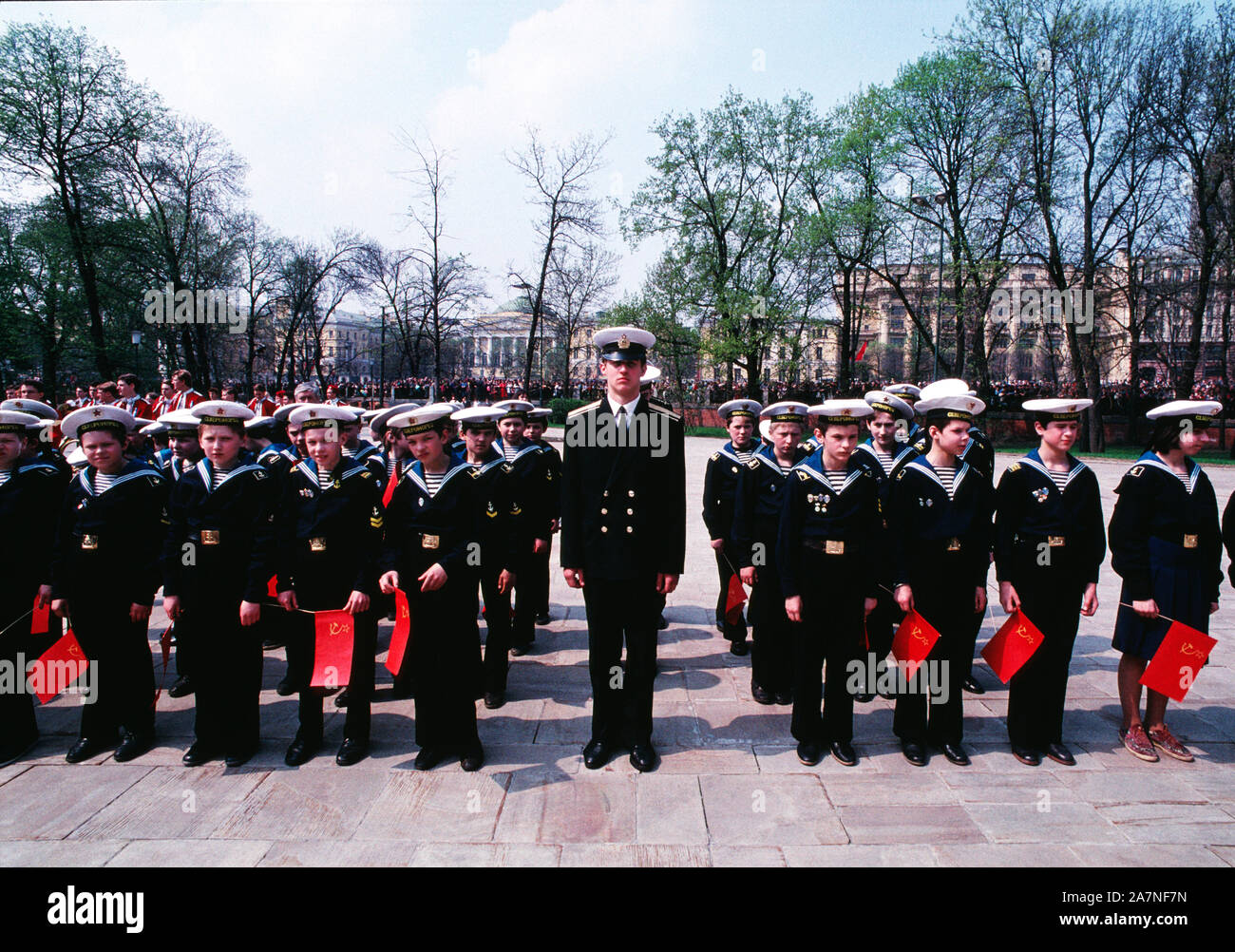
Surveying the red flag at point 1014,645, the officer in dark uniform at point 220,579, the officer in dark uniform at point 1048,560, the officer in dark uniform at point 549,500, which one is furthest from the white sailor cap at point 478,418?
the red flag at point 1014,645

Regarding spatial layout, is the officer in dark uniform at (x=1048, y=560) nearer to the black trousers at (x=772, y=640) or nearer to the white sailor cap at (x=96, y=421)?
the black trousers at (x=772, y=640)

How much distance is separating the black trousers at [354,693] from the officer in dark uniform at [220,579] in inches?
11.6

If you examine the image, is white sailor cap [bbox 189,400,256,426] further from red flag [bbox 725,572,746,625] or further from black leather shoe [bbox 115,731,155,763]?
red flag [bbox 725,572,746,625]

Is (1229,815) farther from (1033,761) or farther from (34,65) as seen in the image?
(34,65)

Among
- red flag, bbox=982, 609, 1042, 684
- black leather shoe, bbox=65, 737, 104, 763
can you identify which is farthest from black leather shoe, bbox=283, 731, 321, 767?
red flag, bbox=982, 609, 1042, 684

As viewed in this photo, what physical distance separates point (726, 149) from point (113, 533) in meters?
32.9

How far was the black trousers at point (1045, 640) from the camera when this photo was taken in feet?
14.4

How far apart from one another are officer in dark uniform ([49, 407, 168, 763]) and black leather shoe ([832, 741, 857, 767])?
14.5ft

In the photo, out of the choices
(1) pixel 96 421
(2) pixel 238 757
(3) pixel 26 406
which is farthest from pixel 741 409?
(3) pixel 26 406

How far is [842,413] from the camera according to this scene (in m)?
4.32

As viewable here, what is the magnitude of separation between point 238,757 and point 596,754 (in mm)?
2220

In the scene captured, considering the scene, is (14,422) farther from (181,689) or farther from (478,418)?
(478,418)

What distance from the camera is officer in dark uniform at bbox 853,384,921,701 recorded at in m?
4.76

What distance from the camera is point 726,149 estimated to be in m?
32.4
